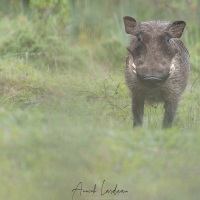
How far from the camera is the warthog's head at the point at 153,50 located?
6348 mm

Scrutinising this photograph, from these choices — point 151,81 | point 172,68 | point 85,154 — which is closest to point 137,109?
point 172,68

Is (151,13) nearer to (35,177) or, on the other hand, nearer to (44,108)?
(44,108)

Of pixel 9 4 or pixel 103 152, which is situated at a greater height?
A: pixel 9 4

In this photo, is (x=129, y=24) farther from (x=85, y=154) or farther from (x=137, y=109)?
(x=85, y=154)

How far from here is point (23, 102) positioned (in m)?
7.09

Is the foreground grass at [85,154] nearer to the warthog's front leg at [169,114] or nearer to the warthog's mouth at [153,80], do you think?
the warthog's front leg at [169,114]

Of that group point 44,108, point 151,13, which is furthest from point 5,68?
point 151,13

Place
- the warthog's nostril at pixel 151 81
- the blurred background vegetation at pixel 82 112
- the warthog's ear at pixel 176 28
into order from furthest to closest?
the warthog's ear at pixel 176 28
the warthog's nostril at pixel 151 81
the blurred background vegetation at pixel 82 112

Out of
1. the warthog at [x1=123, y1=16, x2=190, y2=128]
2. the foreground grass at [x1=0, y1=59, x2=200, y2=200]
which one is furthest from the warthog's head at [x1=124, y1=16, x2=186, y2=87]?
the foreground grass at [x1=0, y1=59, x2=200, y2=200]

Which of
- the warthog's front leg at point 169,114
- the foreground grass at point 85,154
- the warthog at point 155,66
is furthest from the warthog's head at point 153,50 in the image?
the foreground grass at point 85,154

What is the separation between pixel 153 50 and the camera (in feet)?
21.3

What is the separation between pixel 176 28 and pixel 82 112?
1311mm

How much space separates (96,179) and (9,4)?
7.26m

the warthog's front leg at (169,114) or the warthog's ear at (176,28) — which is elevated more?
the warthog's ear at (176,28)
